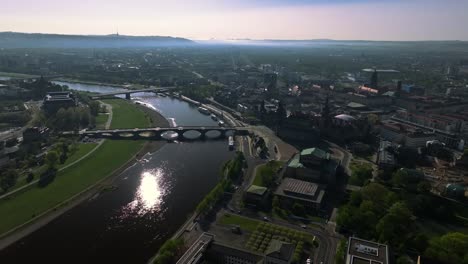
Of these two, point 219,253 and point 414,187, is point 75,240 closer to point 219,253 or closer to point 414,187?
point 219,253

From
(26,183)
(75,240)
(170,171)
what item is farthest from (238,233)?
(26,183)

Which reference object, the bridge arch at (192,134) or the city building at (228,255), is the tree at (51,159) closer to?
the bridge arch at (192,134)

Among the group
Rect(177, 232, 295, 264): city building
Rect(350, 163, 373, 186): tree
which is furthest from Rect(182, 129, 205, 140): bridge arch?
Rect(177, 232, 295, 264): city building

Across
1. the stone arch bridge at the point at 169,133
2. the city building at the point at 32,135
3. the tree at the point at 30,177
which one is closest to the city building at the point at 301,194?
the stone arch bridge at the point at 169,133

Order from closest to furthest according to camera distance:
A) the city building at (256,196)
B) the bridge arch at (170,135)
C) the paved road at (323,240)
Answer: the paved road at (323,240)
the city building at (256,196)
the bridge arch at (170,135)

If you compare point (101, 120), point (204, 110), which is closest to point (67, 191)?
point (101, 120)

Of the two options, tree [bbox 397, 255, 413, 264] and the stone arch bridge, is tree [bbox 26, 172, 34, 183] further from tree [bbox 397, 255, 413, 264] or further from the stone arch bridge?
tree [bbox 397, 255, 413, 264]

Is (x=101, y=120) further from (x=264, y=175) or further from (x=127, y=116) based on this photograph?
(x=264, y=175)
